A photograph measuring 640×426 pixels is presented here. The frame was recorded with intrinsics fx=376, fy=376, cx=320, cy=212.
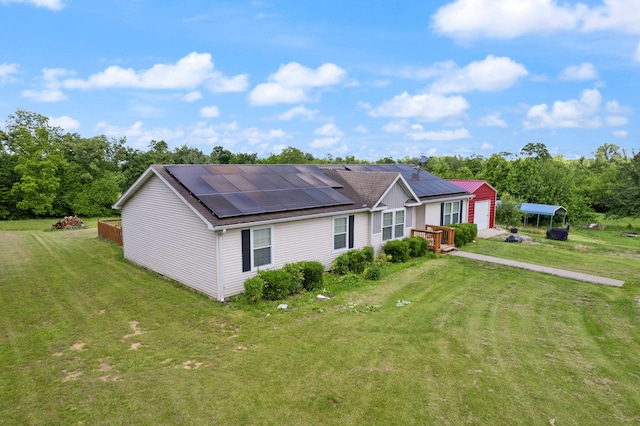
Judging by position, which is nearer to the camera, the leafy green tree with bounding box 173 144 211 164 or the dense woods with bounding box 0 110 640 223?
the dense woods with bounding box 0 110 640 223

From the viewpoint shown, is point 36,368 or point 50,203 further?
point 50,203

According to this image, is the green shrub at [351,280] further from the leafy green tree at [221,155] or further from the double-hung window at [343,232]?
the leafy green tree at [221,155]

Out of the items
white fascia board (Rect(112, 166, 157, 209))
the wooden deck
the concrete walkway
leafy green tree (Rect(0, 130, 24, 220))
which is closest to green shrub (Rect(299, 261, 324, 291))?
white fascia board (Rect(112, 166, 157, 209))

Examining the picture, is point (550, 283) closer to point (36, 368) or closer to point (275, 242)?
point (275, 242)

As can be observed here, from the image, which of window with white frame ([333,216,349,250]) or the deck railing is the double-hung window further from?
the deck railing

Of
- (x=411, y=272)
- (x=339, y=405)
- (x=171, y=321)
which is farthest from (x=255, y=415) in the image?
(x=411, y=272)
